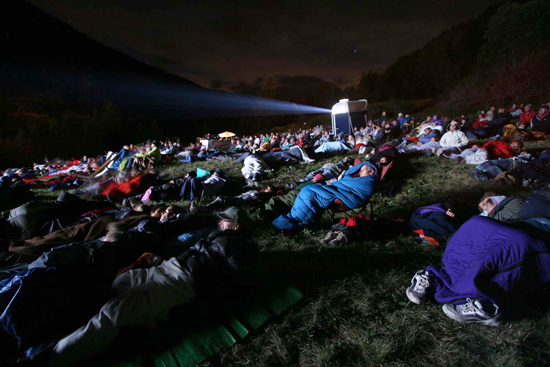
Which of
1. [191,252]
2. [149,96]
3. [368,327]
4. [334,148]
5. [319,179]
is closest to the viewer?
[368,327]

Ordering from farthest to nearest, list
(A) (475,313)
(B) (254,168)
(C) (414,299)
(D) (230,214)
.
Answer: (B) (254,168)
(D) (230,214)
(C) (414,299)
(A) (475,313)

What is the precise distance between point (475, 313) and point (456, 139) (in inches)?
283

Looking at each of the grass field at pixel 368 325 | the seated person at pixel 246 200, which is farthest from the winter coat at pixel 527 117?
the seated person at pixel 246 200

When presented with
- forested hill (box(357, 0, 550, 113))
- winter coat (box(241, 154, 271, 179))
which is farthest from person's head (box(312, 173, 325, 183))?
forested hill (box(357, 0, 550, 113))

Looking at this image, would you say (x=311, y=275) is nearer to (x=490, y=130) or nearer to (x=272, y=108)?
(x=490, y=130)

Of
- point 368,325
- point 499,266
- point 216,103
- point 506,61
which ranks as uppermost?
point 506,61

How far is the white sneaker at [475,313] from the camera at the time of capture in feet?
6.32

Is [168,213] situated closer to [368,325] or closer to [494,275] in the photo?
[368,325]

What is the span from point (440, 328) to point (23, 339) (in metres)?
3.19

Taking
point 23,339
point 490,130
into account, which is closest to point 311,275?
point 23,339

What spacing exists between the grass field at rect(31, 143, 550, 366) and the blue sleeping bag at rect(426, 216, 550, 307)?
0.26 metres

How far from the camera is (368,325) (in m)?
2.11

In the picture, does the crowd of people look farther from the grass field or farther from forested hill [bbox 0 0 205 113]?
forested hill [bbox 0 0 205 113]

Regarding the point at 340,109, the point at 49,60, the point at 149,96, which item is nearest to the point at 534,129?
the point at 340,109
